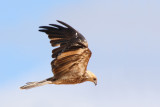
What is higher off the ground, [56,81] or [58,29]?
[58,29]

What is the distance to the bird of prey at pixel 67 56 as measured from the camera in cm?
874

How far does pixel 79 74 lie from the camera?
925 centimetres

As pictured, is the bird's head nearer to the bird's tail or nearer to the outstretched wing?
the outstretched wing

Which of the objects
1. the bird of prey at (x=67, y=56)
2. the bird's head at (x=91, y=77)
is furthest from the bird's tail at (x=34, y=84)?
the bird's head at (x=91, y=77)

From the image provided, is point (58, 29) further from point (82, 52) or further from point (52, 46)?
point (82, 52)

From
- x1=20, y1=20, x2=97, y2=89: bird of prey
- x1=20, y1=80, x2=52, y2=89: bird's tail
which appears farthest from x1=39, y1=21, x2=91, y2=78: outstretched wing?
x1=20, y1=80, x2=52, y2=89: bird's tail

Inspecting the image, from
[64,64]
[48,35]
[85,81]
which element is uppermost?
[48,35]

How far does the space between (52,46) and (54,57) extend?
1.93ft

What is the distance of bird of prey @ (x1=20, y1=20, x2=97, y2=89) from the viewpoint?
8742 mm

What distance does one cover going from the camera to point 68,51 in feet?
28.6

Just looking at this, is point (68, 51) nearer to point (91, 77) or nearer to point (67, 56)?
point (67, 56)

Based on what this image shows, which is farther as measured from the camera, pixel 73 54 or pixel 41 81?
pixel 41 81

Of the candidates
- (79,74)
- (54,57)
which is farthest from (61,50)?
(79,74)

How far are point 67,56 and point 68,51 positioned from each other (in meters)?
0.15
